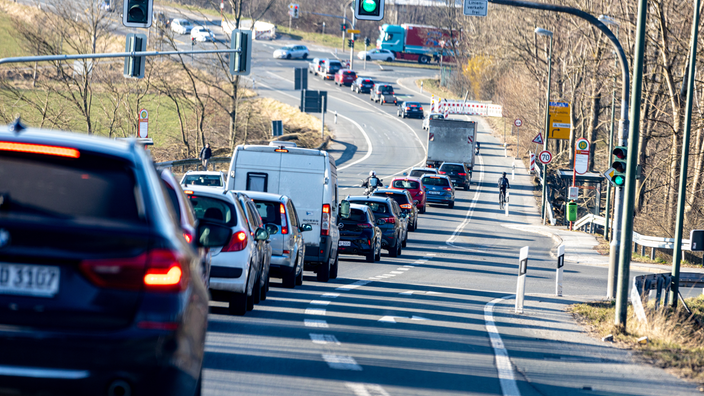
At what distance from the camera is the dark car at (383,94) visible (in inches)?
3686

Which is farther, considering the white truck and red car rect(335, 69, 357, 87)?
red car rect(335, 69, 357, 87)

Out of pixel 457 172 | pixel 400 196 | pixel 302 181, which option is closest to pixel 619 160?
pixel 302 181

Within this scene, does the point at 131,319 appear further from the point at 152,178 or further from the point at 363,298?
the point at 363,298

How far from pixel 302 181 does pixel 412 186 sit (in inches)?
938

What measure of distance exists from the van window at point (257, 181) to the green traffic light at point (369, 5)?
3959 millimetres

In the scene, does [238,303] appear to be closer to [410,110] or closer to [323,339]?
[323,339]

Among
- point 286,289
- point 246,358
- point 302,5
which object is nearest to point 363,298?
point 286,289

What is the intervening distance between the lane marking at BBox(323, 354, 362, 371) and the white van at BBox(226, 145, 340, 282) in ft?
29.7

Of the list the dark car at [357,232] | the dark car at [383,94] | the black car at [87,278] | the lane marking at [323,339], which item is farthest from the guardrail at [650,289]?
the dark car at [383,94]

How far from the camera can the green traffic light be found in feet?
56.6

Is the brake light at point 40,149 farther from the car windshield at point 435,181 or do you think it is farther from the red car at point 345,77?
the red car at point 345,77

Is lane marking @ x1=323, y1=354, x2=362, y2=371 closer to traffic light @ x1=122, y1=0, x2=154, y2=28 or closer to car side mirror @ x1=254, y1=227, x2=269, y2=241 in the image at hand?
car side mirror @ x1=254, y1=227, x2=269, y2=241

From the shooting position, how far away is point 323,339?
34.8 feet

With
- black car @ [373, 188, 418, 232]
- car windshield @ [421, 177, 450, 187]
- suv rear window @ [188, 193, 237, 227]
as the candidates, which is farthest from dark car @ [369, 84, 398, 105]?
suv rear window @ [188, 193, 237, 227]
